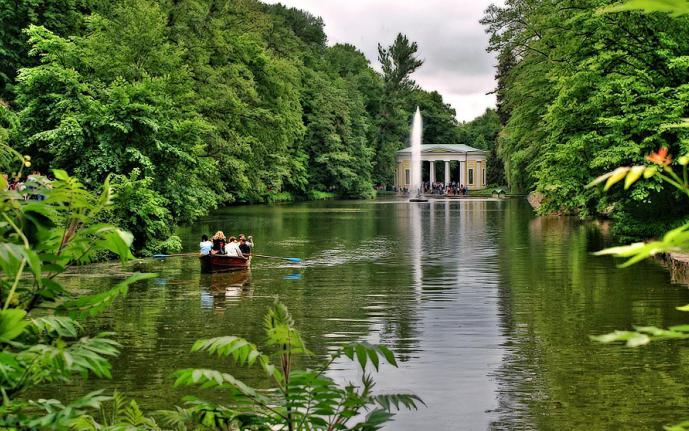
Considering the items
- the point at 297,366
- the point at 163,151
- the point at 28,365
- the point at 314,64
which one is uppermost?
the point at 314,64

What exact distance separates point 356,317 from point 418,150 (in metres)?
111

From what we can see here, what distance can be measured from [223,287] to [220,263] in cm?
244

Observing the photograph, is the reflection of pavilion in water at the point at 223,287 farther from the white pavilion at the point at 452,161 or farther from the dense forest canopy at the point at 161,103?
the white pavilion at the point at 452,161

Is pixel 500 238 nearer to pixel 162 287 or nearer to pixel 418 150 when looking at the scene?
pixel 162 287

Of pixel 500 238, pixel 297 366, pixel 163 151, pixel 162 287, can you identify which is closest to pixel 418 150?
pixel 500 238

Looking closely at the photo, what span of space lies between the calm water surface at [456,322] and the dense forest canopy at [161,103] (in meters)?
3.15

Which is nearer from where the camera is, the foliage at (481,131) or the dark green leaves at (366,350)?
the dark green leaves at (366,350)

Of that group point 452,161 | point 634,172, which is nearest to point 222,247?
point 634,172

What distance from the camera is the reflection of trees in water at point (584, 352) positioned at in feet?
33.2

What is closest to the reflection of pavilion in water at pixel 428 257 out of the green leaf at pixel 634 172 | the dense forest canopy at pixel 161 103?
the dense forest canopy at pixel 161 103

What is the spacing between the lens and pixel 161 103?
30500 millimetres

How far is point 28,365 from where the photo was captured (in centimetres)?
327

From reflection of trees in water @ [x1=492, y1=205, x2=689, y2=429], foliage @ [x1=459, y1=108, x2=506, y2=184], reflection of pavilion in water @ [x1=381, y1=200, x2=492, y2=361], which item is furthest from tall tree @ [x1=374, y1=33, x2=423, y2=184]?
reflection of trees in water @ [x1=492, y1=205, x2=689, y2=429]

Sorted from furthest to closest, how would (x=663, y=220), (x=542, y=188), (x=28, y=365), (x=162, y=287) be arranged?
1. (x=542, y=188)
2. (x=663, y=220)
3. (x=162, y=287)
4. (x=28, y=365)
